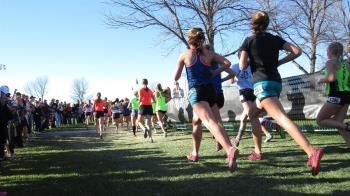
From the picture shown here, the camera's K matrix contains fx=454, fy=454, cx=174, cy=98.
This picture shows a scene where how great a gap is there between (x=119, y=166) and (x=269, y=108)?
3.63 metres

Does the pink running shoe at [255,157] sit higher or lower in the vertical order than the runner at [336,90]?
lower

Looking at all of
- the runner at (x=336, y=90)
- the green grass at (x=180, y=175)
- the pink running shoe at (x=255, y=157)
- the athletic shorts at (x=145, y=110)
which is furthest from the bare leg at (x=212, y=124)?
the athletic shorts at (x=145, y=110)

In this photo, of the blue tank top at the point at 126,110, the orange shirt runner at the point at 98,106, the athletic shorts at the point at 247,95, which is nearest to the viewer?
the athletic shorts at the point at 247,95

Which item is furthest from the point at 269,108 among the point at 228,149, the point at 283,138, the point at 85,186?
the point at 283,138

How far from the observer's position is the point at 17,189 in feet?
21.2

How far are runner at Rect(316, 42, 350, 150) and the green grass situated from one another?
1.97 ft

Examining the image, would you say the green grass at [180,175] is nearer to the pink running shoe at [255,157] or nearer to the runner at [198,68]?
the pink running shoe at [255,157]

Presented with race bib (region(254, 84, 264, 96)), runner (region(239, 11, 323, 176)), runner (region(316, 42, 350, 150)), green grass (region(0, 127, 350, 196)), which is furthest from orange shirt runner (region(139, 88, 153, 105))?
race bib (region(254, 84, 264, 96))

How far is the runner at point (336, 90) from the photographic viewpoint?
25.5ft

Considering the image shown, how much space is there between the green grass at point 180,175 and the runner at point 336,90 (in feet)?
1.97

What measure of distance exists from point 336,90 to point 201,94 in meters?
2.75

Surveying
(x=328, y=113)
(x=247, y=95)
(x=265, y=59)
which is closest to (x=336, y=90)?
(x=328, y=113)

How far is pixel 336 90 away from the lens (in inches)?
308

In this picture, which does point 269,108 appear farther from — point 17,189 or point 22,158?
point 22,158
